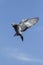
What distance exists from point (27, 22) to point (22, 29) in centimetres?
42

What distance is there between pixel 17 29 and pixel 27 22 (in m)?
0.65

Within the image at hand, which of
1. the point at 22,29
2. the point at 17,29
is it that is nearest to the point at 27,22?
the point at 22,29

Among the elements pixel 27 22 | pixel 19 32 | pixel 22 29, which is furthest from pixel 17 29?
pixel 27 22

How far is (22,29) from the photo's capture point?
238 centimetres

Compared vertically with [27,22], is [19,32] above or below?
below

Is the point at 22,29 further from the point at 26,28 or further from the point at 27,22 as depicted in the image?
the point at 27,22

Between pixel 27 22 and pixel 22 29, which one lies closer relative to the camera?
pixel 22 29

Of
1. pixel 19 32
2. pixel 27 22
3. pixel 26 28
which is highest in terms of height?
pixel 27 22

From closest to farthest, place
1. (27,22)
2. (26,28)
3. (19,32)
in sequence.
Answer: (19,32), (26,28), (27,22)

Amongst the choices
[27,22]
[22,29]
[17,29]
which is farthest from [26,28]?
[27,22]

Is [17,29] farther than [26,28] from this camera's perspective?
No

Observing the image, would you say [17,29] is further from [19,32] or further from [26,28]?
[26,28]

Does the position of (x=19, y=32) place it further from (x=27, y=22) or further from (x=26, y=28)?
(x=27, y=22)

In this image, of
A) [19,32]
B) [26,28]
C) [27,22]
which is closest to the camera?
[19,32]
